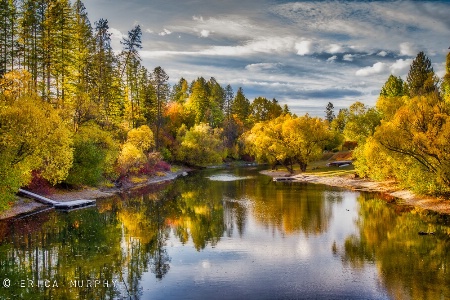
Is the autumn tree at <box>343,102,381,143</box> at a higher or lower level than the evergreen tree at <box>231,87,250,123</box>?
lower

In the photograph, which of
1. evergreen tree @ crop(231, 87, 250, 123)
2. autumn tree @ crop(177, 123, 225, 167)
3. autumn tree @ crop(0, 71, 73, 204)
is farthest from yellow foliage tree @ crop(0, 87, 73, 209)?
evergreen tree @ crop(231, 87, 250, 123)

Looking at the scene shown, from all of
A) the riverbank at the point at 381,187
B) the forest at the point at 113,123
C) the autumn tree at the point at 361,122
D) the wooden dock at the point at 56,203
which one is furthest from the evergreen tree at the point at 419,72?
the wooden dock at the point at 56,203

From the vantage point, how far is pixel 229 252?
2742 cm

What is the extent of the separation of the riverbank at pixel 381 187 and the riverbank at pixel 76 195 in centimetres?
2723

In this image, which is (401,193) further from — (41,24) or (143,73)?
(143,73)

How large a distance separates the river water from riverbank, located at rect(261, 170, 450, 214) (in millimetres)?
2907

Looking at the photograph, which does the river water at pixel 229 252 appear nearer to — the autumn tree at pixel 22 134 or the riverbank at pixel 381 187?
the riverbank at pixel 381 187

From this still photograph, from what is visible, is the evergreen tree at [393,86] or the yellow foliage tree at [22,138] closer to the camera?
A: the yellow foliage tree at [22,138]

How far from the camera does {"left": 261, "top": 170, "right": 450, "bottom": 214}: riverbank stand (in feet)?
141

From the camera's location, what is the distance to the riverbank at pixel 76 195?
40.0 m

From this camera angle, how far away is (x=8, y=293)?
63.1ft

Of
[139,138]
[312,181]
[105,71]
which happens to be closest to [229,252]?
[139,138]

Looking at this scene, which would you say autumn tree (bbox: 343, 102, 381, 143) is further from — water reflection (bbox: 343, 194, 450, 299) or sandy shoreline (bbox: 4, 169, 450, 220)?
water reflection (bbox: 343, 194, 450, 299)

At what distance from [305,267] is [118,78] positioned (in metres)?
67.8
